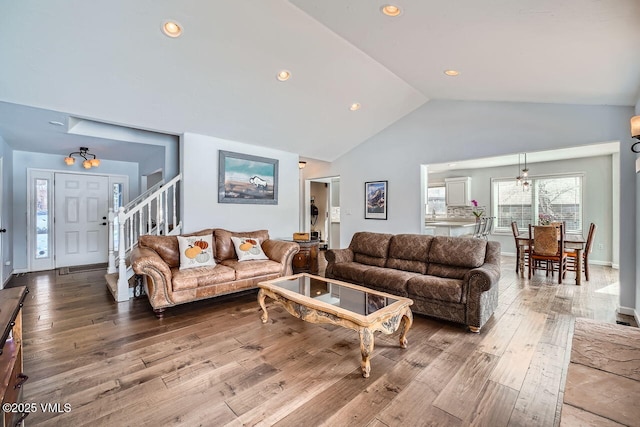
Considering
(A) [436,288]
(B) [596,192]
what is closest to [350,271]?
(A) [436,288]

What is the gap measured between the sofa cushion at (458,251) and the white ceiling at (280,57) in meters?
1.93

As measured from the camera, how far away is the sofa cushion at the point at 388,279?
3324 millimetres

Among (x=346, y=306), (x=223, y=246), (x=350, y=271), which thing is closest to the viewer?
(x=346, y=306)

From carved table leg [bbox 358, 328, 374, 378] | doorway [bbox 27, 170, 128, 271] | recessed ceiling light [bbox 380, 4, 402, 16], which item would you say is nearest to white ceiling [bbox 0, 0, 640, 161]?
recessed ceiling light [bbox 380, 4, 402, 16]

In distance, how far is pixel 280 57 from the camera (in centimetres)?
337

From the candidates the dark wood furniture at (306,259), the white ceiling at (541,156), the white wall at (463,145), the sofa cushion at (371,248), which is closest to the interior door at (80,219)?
the dark wood furniture at (306,259)

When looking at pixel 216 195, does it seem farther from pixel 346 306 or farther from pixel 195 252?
pixel 346 306

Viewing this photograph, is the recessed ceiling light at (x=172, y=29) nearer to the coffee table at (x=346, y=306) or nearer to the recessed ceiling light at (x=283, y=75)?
the recessed ceiling light at (x=283, y=75)

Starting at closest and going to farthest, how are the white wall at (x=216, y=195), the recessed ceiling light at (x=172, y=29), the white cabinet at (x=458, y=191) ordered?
the recessed ceiling light at (x=172, y=29)
the white wall at (x=216, y=195)
the white cabinet at (x=458, y=191)

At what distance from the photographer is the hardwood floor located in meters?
1.69

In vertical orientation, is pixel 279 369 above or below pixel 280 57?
below

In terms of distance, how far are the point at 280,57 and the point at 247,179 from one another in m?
2.34

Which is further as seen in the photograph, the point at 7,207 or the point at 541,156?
the point at 541,156

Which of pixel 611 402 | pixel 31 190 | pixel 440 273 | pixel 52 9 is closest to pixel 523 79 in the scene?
pixel 440 273
